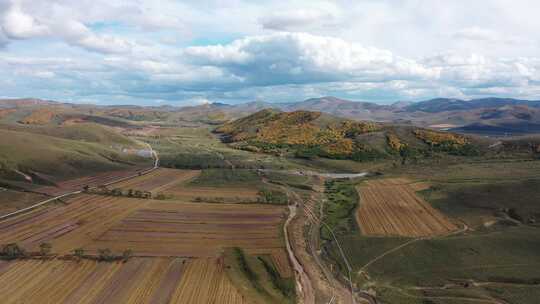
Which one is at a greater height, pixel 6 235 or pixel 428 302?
pixel 6 235

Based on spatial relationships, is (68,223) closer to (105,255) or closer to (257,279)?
(105,255)

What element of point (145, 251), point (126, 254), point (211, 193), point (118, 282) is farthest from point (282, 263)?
point (211, 193)

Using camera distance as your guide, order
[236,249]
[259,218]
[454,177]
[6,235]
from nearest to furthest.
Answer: [236,249] → [6,235] → [259,218] → [454,177]

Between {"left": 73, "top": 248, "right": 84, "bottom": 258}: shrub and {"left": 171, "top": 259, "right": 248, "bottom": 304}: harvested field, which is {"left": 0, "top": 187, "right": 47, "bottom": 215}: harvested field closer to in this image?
{"left": 73, "top": 248, "right": 84, "bottom": 258}: shrub

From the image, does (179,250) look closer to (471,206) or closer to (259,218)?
(259,218)

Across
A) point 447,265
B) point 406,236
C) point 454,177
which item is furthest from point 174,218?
point 454,177

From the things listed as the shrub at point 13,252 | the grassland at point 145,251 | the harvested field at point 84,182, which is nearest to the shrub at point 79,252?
the grassland at point 145,251

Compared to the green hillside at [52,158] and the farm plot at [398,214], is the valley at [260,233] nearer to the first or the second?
the farm plot at [398,214]
